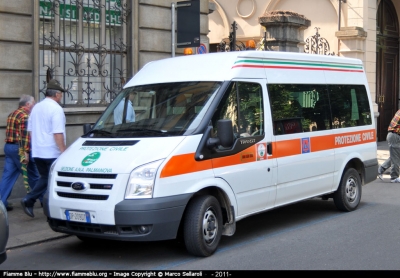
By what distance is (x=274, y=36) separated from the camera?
1627 centimetres

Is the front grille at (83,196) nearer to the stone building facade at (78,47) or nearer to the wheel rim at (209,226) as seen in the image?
the wheel rim at (209,226)

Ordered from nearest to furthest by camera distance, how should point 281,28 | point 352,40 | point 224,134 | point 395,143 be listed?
point 224,134 < point 395,143 < point 281,28 < point 352,40

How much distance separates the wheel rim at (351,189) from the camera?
9.66 metres

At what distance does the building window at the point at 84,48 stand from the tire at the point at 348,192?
17.3 ft

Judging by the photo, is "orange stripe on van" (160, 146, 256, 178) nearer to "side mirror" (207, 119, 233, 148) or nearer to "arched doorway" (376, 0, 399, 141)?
"side mirror" (207, 119, 233, 148)

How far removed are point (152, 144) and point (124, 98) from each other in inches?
59.8

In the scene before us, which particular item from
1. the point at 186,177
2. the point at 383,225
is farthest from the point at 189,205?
the point at 383,225

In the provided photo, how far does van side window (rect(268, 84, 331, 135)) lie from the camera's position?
8141 mm

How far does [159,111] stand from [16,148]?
3.31 m

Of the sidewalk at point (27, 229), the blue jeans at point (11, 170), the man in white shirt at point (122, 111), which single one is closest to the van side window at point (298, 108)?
the man in white shirt at point (122, 111)

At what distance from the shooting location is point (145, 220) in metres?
6.36

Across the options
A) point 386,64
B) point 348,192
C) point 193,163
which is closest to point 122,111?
point 193,163

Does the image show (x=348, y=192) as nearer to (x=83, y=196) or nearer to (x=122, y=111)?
(x=122, y=111)

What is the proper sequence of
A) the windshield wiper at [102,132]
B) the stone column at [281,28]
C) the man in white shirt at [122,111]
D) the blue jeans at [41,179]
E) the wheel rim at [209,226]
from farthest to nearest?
1. the stone column at [281,28]
2. the blue jeans at [41,179]
3. the man in white shirt at [122,111]
4. the windshield wiper at [102,132]
5. the wheel rim at [209,226]
